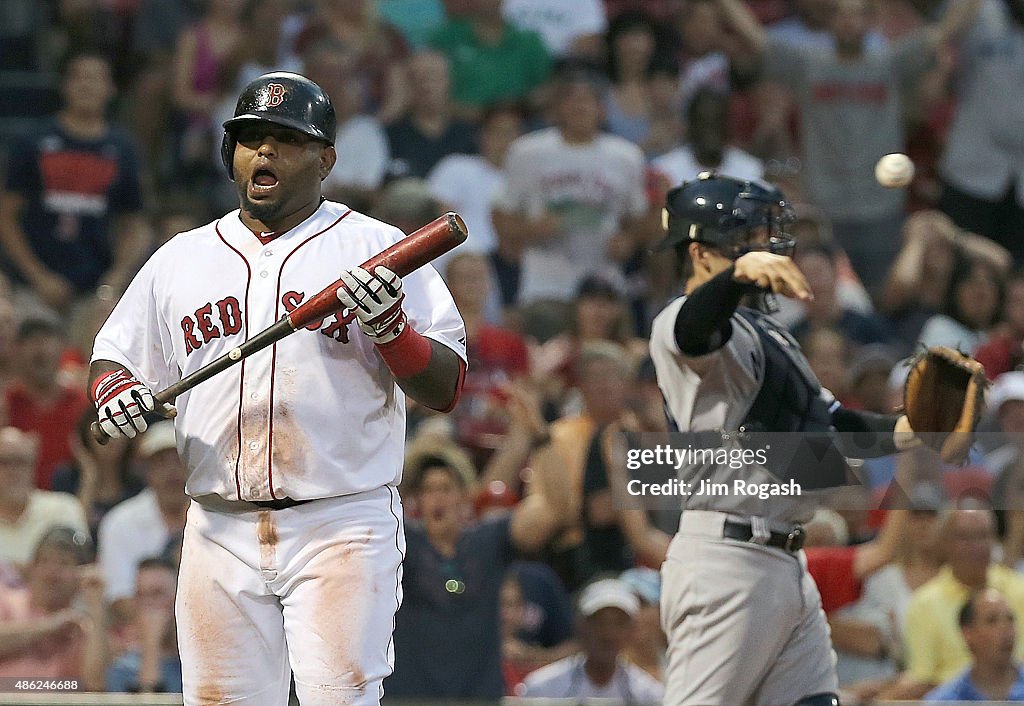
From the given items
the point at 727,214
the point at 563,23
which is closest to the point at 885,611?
the point at 727,214

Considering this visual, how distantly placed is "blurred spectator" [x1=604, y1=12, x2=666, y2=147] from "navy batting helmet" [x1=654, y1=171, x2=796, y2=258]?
5186mm

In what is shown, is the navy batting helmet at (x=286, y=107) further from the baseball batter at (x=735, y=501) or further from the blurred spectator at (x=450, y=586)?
the blurred spectator at (x=450, y=586)

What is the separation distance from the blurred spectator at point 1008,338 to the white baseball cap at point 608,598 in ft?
8.67

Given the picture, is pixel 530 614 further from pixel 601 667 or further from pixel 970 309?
pixel 970 309

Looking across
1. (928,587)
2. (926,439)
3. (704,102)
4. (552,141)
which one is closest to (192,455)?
(926,439)

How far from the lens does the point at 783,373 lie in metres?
4.82

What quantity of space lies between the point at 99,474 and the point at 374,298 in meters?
3.96

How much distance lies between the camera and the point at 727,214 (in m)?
4.86

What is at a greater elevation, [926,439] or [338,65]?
[338,65]

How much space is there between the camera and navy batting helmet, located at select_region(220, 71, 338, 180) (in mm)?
4020

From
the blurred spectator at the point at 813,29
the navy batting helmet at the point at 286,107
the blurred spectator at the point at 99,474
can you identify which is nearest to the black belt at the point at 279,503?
the navy batting helmet at the point at 286,107

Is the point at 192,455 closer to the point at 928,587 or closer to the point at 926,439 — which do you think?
the point at 926,439

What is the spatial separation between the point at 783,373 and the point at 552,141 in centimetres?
477

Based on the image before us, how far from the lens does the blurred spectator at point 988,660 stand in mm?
6113
